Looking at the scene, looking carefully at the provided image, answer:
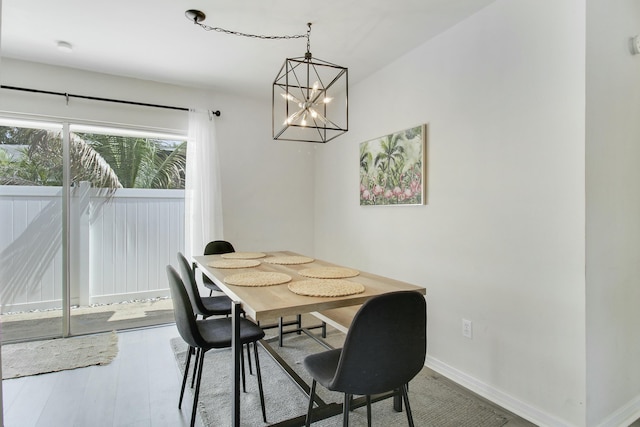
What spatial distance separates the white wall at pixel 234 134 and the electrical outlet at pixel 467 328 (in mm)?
2280

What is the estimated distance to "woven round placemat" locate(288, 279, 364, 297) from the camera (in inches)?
66.7

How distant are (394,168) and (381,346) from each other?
1.91 m

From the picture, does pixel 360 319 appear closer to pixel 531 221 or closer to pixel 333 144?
pixel 531 221

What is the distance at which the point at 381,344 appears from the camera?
1344 mm

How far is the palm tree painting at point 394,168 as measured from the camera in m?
2.71

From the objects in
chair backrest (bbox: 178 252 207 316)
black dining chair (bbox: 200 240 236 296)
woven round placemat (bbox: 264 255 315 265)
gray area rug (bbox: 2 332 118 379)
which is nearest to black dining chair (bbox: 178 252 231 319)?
chair backrest (bbox: 178 252 207 316)

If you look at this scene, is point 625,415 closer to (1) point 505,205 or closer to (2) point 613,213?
(2) point 613,213

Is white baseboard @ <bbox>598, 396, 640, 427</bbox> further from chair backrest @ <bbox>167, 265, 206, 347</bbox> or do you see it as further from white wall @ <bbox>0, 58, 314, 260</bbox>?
white wall @ <bbox>0, 58, 314, 260</bbox>

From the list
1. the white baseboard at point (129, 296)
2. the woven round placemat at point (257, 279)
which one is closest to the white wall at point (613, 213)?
the woven round placemat at point (257, 279)

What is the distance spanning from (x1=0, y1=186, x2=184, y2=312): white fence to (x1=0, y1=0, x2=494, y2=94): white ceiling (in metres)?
1.22

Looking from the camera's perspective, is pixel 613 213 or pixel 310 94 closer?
pixel 613 213

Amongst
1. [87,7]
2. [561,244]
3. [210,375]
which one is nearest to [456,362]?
[561,244]

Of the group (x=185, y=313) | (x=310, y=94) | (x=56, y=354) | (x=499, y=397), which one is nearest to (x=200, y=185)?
(x=310, y=94)

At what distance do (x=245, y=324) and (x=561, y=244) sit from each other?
1.81 m
